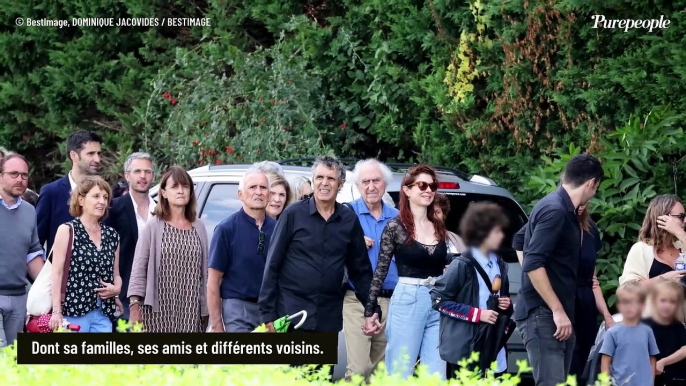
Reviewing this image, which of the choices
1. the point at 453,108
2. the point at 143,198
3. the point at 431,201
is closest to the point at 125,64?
the point at 453,108

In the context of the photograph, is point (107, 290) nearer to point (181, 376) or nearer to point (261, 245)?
point (261, 245)

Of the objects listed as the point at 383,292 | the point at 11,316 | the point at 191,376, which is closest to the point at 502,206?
the point at 383,292

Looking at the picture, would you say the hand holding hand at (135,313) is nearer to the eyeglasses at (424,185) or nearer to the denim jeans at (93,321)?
the denim jeans at (93,321)

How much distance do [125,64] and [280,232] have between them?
9526 millimetres

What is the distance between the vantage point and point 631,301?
292 inches

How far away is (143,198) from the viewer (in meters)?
9.24

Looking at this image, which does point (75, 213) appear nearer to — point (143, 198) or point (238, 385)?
point (143, 198)

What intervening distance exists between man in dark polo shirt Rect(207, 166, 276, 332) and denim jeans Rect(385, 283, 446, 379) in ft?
2.91

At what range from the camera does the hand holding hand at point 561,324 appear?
6.89 m

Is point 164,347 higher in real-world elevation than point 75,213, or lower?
lower
